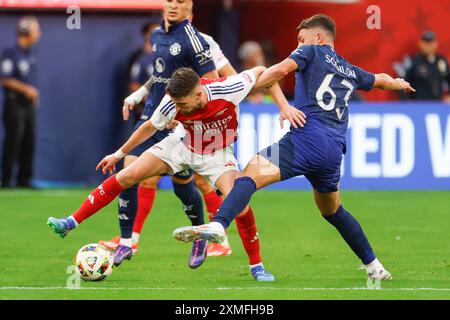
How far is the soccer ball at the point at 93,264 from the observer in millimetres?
9070

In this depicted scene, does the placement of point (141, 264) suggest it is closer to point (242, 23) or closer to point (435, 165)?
point (435, 165)

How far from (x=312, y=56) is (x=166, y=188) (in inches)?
380

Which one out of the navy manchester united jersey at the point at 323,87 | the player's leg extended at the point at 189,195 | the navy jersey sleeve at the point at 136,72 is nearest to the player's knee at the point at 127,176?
the player's leg extended at the point at 189,195

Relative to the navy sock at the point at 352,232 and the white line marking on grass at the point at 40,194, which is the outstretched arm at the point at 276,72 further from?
the white line marking on grass at the point at 40,194

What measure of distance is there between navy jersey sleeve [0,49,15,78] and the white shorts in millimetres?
9218

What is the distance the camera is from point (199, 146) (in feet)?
31.3

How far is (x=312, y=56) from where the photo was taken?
29.5ft

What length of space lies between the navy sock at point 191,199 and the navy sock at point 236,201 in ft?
6.85

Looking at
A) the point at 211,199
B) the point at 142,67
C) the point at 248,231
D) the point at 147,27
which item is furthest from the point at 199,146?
the point at 142,67

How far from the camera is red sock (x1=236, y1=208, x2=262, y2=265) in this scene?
9336 mm

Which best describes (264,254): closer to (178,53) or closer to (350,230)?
(350,230)

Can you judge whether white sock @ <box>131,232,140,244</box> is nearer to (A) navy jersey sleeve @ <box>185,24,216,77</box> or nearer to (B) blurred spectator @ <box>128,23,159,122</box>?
(A) navy jersey sleeve @ <box>185,24,216,77</box>

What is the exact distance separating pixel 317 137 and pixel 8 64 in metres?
10.4
